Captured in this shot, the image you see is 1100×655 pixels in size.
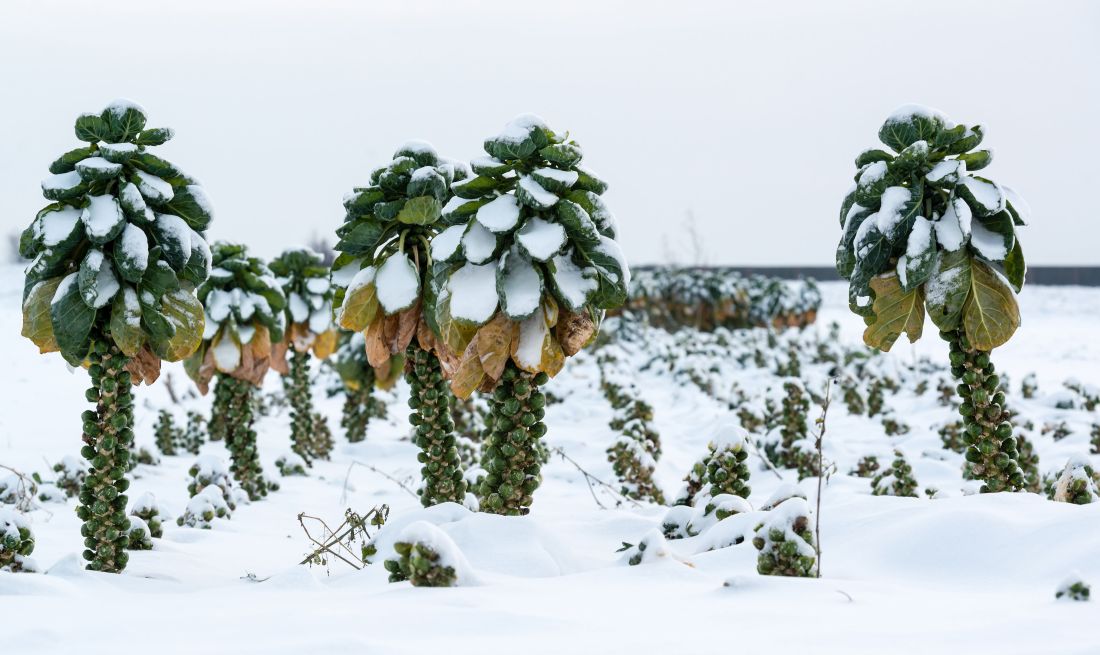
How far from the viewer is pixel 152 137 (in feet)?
16.6

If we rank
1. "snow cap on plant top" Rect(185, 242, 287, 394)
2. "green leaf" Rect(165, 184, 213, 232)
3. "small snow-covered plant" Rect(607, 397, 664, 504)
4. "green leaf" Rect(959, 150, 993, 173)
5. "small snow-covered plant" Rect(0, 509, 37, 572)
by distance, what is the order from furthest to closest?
"snow cap on plant top" Rect(185, 242, 287, 394), "small snow-covered plant" Rect(607, 397, 664, 504), "green leaf" Rect(959, 150, 993, 173), "green leaf" Rect(165, 184, 213, 232), "small snow-covered plant" Rect(0, 509, 37, 572)

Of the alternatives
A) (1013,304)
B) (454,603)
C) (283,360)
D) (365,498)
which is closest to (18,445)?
(283,360)

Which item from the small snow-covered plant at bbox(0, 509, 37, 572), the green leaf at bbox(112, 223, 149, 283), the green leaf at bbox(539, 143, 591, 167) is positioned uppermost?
the green leaf at bbox(539, 143, 591, 167)

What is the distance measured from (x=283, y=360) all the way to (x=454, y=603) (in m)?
6.55

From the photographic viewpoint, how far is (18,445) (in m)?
10.9

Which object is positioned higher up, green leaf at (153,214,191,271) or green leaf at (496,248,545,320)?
green leaf at (153,214,191,271)

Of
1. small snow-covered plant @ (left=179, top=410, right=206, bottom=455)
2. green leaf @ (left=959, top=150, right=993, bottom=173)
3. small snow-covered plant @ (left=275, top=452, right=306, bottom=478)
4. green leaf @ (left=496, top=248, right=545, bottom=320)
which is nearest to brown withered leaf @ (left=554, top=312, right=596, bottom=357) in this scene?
green leaf @ (left=496, top=248, right=545, bottom=320)

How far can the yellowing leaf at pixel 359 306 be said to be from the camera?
18.1 ft

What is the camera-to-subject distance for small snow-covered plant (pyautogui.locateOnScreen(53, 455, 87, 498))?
804 cm

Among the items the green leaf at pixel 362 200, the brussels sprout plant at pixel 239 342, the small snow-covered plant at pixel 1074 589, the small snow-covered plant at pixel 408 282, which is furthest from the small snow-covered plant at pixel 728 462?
the brussels sprout plant at pixel 239 342

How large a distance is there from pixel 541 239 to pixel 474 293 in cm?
50

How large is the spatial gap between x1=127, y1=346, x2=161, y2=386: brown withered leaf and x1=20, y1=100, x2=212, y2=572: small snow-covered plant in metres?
0.08

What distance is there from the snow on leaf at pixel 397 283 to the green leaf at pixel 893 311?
2.78 meters

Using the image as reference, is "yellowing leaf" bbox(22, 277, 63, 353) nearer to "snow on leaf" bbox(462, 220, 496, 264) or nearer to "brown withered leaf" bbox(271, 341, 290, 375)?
"snow on leaf" bbox(462, 220, 496, 264)
